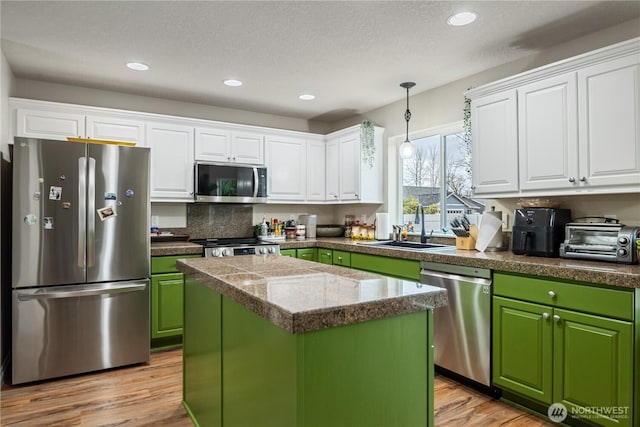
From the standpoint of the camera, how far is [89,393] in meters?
2.71

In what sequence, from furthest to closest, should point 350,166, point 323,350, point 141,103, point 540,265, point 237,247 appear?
point 350,166
point 141,103
point 237,247
point 540,265
point 323,350

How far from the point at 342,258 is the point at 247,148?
163cm

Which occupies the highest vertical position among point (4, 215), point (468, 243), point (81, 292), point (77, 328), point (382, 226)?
point (4, 215)

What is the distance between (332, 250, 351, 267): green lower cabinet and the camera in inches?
152

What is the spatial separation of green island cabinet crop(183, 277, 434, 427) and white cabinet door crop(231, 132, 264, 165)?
277 centimetres

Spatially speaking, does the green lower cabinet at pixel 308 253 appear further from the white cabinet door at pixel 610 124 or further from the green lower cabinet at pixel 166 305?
the white cabinet door at pixel 610 124

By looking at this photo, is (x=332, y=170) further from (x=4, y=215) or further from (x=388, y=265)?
(x=4, y=215)

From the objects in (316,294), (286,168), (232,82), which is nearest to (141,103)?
(232,82)

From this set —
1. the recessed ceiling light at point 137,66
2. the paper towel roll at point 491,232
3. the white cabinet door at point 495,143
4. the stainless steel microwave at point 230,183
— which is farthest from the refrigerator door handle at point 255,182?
the paper towel roll at point 491,232

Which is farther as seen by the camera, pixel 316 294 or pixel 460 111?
pixel 460 111

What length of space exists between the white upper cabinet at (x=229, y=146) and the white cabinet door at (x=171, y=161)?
4.5 inches

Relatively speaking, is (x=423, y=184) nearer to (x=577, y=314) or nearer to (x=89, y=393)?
(x=577, y=314)

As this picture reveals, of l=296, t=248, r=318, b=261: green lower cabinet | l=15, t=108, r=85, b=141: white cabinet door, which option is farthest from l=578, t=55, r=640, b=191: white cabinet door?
l=15, t=108, r=85, b=141: white cabinet door

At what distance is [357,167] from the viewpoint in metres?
4.34
